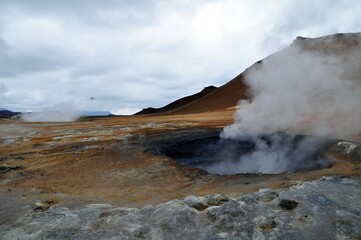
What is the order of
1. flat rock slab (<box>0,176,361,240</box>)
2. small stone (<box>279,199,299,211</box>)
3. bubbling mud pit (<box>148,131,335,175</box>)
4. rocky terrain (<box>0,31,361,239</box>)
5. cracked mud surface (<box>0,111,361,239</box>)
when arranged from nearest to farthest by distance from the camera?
flat rock slab (<box>0,176,361,240</box>) < rocky terrain (<box>0,31,361,239</box>) < cracked mud surface (<box>0,111,361,239</box>) < small stone (<box>279,199,299,211</box>) < bubbling mud pit (<box>148,131,335,175</box>)

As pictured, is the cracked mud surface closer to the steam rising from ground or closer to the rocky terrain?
the rocky terrain

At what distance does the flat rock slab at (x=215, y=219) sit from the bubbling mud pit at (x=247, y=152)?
475 centimetres

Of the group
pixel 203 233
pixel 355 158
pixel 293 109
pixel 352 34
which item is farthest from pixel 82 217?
pixel 352 34

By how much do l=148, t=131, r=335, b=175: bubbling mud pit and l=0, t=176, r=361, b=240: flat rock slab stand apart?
475cm

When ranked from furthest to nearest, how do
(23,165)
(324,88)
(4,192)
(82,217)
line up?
(324,88)
(23,165)
(4,192)
(82,217)

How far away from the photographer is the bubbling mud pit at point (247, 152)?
43.9 ft

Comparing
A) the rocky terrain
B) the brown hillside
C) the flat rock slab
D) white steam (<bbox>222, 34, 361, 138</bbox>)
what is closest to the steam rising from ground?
white steam (<bbox>222, 34, 361, 138</bbox>)

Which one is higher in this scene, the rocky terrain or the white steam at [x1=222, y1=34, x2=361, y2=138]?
the white steam at [x1=222, y1=34, x2=361, y2=138]

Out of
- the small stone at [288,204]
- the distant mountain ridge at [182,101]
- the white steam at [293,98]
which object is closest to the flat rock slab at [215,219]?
the small stone at [288,204]

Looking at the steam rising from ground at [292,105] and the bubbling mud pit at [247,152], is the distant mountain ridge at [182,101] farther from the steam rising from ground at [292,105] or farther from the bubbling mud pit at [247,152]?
the bubbling mud pit at [247,152]

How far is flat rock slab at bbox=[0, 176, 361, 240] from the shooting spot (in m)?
6.63

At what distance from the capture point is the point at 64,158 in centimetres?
1433

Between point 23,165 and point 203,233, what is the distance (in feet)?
30.6

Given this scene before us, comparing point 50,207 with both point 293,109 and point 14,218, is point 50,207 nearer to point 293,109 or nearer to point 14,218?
point 14,218
